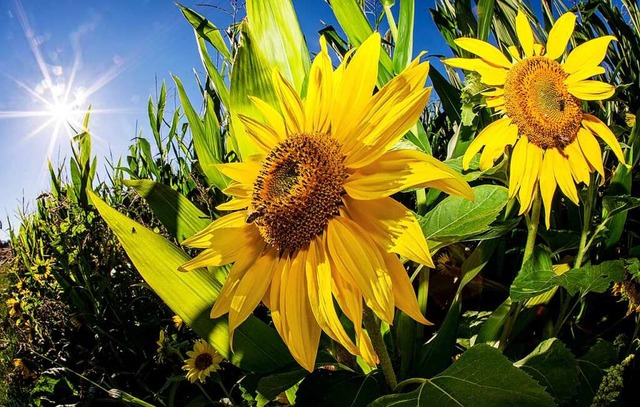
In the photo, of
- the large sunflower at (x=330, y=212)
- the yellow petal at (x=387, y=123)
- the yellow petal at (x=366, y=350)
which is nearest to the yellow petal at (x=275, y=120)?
the large sunflower at (x=330, y=212)

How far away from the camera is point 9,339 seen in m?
1.85

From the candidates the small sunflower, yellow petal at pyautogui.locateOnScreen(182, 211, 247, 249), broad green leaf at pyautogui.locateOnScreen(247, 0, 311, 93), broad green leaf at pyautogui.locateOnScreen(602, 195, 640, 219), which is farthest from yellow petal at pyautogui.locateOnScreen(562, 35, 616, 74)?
the small sunflower

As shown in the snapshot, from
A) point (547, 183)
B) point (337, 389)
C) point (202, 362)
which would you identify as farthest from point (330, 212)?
point (202, 362)

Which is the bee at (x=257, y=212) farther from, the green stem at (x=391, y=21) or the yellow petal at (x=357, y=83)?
the green stem at (x=391, y=21)

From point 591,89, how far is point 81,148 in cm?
140

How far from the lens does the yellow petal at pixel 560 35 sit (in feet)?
2.90

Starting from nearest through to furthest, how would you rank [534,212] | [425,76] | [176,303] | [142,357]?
[425,76], [176,303], [534,212], [142,357]

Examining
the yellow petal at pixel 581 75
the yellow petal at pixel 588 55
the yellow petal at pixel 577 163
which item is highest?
the yellow petal at pixel 588 55

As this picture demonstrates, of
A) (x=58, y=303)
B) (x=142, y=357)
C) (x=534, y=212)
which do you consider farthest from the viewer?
(x=58, y=303)

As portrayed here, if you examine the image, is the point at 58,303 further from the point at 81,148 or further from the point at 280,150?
the point at 280,150

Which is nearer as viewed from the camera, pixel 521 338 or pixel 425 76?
pixel 425 76

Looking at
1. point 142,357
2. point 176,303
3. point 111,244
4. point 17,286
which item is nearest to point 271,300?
point 176,303

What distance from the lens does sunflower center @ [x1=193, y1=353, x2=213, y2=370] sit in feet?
3.53

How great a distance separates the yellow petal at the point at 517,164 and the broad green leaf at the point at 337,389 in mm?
347
